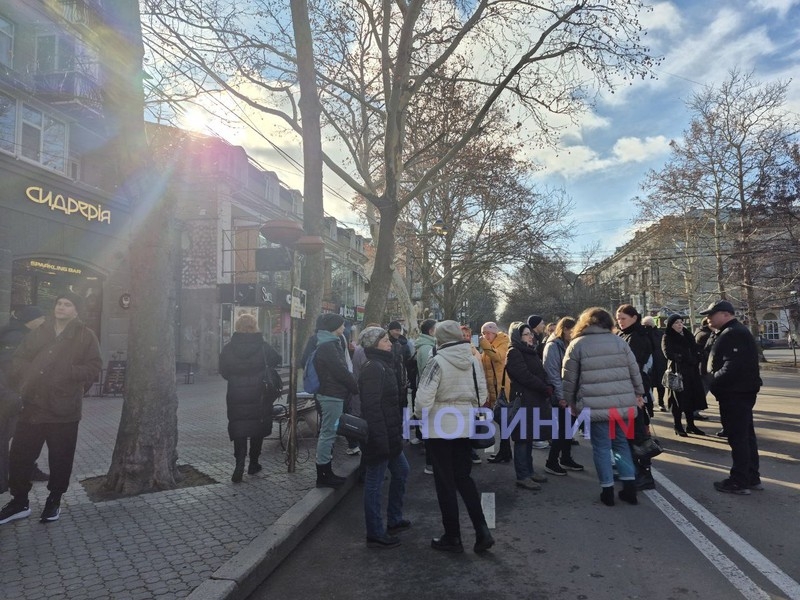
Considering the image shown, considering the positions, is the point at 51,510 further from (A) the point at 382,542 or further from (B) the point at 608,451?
(B) the point at 608,451

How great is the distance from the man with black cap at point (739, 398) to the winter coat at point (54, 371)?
6.12m

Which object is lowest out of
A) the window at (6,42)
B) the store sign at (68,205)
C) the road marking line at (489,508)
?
the road marking line at (489,508)

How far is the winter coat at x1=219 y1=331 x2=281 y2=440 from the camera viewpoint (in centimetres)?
584

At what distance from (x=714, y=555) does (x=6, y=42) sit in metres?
17.5

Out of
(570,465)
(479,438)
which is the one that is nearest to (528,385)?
(570,465)

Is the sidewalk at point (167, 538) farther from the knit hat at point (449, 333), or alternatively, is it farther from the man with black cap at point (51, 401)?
the knit hat at point (449, 333)

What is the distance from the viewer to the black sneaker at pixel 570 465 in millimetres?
6695

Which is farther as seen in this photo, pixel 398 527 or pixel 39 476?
pixel 39 476

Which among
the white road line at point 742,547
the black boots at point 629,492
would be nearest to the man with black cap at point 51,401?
the black boots at point 629,492

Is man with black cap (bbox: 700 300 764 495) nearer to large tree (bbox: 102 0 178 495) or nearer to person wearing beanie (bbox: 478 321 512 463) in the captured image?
person wearing beanie (bbox: 478 321 512 463)

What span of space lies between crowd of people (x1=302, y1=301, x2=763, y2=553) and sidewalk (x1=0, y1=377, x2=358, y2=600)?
69cm

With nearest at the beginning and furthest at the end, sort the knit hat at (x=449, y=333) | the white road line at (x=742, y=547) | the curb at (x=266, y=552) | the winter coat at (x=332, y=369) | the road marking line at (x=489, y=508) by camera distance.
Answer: the curb at (x=266, y=552)
the white road line at (x=742, y=547)
the knit hat at (x=449, y=333)
the road marking line at (x=489, y=508)
the winter coat at (x=332, y=369)

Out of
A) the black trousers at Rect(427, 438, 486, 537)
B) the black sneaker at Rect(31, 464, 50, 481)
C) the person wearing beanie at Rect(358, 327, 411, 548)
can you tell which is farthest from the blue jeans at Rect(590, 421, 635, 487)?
the black sneaker at Rect(31, 464, 50, 481)

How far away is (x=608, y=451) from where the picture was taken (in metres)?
5.13
